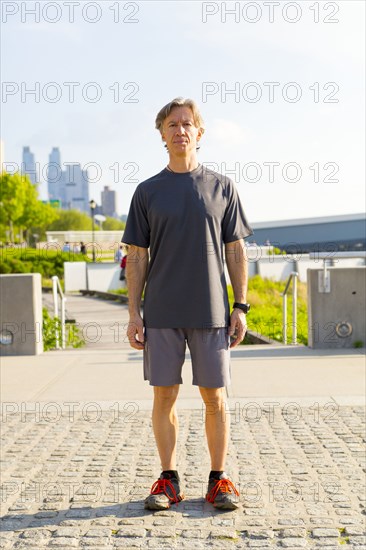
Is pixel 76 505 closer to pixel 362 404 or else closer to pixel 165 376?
pixel 165 376

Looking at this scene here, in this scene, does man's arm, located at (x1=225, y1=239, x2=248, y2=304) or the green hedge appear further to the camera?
the green hedge

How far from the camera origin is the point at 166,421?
13.3 feet

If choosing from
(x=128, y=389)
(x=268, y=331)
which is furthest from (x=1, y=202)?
(x=128, y=389)

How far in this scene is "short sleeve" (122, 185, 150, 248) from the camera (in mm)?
3918

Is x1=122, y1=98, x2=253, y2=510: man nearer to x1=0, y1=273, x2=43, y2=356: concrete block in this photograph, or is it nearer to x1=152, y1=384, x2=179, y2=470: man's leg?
x1=152, y1=384, x2=179, y2=470: man's leg

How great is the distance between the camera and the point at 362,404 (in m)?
6.27

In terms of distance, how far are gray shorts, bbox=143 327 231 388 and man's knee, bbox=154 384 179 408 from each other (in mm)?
79

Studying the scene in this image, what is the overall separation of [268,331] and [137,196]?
9235 millimetres

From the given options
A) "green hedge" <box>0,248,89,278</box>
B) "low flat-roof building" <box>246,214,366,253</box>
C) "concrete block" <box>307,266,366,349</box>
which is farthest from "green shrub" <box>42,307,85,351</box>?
"low flat-roof building" <box>246,214,366,253</box>

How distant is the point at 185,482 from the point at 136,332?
1003 mm

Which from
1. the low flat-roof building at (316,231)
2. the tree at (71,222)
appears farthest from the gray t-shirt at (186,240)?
the tree at (71,222)

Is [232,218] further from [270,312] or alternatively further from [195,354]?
[270,312]

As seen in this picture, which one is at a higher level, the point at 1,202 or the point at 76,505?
the point at 1,202

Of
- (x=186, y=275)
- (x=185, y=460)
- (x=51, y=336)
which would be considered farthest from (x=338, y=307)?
(x=186, y=275)
